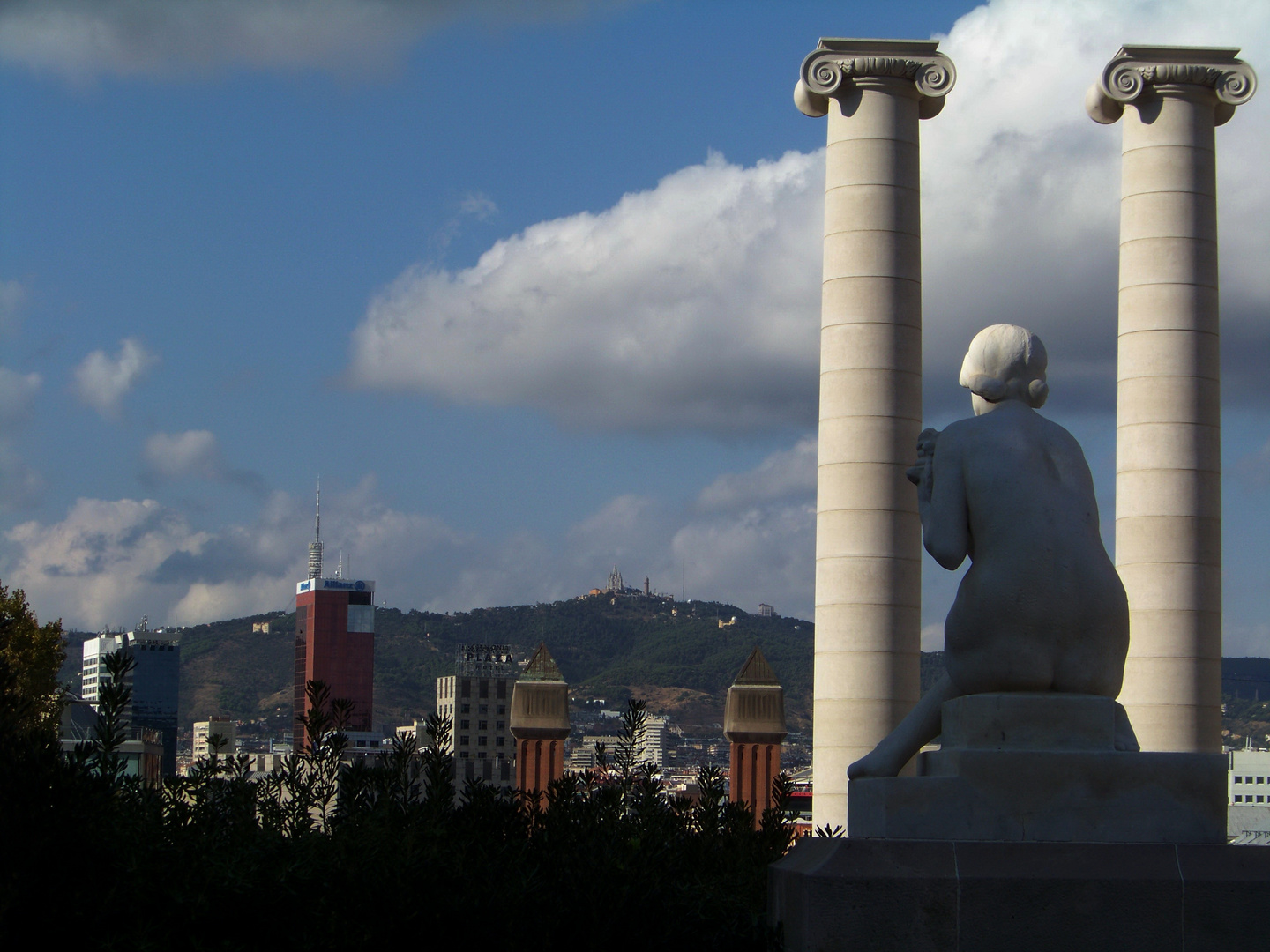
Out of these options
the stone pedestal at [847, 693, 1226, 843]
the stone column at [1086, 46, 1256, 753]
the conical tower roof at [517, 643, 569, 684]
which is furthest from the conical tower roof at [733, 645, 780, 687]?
the stone pedestal at [847, 693, 1226, 843]

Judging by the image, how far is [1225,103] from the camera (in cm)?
2989

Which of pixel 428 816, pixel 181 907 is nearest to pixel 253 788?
pixel 428 816

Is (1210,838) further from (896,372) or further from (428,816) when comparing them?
(896,372)

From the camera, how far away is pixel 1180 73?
29.6 m

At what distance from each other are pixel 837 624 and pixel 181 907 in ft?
61.3

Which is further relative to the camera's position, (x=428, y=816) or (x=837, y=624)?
(x=837, y=624)

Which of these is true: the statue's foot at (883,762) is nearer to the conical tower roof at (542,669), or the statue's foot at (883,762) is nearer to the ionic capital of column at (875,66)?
the ionic capital of column at (875,66)

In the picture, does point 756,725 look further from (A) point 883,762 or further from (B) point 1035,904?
(B) point 1035,904

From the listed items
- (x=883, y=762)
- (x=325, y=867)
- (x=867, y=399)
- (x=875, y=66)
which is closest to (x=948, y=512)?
(x=883, y=762)

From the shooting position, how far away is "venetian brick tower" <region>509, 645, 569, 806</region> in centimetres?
3177

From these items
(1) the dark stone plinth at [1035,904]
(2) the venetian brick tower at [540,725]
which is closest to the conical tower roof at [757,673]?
(2) the venetian brick tower at [540,725]

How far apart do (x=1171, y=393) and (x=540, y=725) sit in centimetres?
1357

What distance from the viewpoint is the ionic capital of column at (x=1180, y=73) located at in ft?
97.2

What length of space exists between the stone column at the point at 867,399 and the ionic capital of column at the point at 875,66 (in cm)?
2
